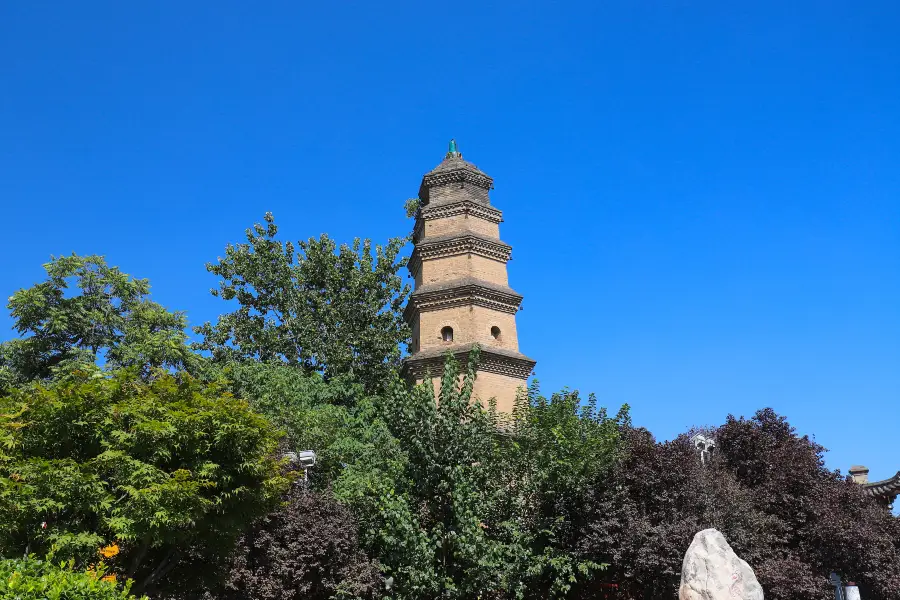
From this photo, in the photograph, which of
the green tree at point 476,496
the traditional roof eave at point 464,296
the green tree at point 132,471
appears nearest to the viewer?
the green tree at point 132,471

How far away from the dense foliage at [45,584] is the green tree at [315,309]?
1880 cm

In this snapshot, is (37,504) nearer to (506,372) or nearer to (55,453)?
(55,453)

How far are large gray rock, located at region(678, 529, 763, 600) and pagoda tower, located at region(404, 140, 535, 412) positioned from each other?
9.50m

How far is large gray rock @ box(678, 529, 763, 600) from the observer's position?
37.6 feet

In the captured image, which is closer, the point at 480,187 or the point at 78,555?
the point at 78,555

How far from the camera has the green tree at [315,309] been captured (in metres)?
29.5

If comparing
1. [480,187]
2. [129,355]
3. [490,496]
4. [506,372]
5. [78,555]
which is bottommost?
[78,555]

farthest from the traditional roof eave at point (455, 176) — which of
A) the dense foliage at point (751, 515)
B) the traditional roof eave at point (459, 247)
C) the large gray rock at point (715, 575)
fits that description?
the large gray rock at point (715, 575)

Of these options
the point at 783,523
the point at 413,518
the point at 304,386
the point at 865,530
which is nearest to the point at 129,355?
the point at 304,386

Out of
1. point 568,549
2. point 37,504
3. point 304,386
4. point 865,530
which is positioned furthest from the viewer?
point 304,386

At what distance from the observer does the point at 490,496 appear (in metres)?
15.7

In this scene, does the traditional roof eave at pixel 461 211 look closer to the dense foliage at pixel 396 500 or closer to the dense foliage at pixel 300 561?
the dense foliage at pixel 396 500

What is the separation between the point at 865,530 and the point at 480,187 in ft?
47.7

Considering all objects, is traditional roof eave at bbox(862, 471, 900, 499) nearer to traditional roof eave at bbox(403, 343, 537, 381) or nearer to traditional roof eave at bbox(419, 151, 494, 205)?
traditional roof eave at bbox(403, 343, 537, 381)
